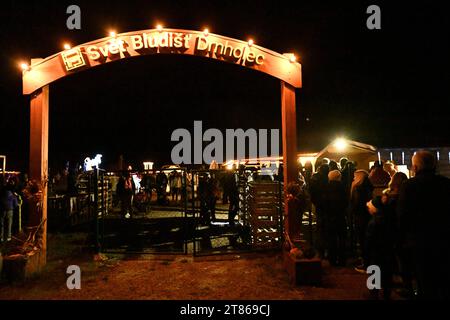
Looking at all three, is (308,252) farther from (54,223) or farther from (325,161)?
(54,223)

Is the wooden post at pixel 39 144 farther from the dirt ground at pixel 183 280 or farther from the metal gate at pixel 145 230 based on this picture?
the metal gate at pixel 145 230

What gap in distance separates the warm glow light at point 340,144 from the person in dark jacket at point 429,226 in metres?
10.6

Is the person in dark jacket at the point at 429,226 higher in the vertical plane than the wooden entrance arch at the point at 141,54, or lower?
lower

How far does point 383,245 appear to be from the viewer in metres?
5.05

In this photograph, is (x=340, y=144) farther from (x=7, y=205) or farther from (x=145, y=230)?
(x=7, y=205)

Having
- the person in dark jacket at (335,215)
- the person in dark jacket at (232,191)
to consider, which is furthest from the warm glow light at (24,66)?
the person in dark jacket at (335,215)

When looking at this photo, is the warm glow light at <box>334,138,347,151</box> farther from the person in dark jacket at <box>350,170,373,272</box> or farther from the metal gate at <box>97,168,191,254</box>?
the person in dark jacket at <box>350,170,373,272</box>

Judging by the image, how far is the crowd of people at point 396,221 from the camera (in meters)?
3.90

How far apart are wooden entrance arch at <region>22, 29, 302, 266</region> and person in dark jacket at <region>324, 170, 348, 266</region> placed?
91 cm

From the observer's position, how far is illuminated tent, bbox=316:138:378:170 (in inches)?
567

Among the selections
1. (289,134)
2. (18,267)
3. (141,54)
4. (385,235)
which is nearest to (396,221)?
(385,235)
